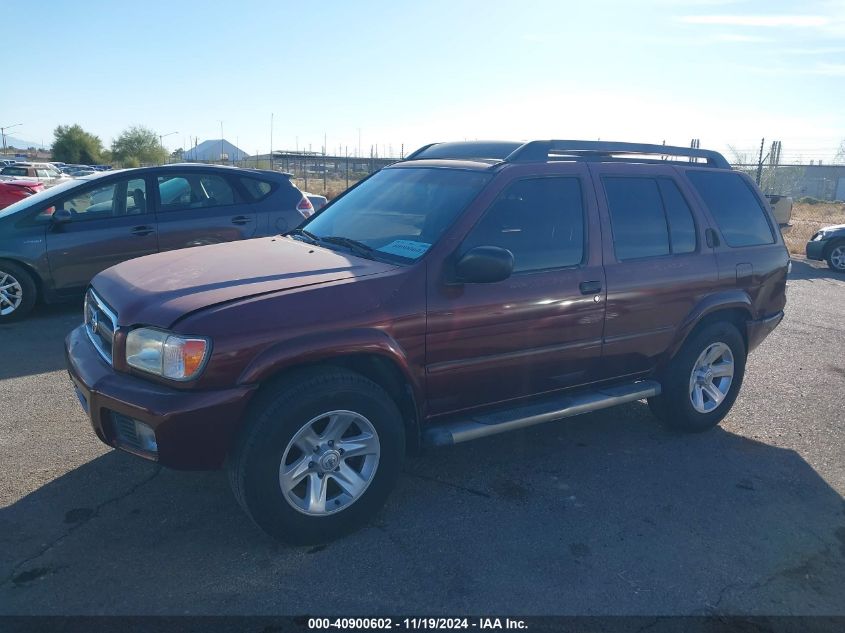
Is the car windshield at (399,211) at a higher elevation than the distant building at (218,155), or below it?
below

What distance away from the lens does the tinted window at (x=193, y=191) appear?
7.55 m

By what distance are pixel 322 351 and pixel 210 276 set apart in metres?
0.80

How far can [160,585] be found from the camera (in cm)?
295

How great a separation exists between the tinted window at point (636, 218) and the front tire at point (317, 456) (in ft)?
6.41

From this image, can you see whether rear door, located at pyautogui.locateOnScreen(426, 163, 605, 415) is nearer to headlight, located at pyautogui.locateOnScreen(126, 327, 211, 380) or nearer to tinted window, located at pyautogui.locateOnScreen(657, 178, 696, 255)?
tinted window, located at pyautogui.locateOnScreen(657, 178, 696, 255)

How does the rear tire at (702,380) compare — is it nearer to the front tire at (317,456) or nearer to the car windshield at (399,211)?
the car windshield at (399,211)

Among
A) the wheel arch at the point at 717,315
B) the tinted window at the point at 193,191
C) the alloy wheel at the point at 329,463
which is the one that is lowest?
the alloy wheel at the point at 329,463

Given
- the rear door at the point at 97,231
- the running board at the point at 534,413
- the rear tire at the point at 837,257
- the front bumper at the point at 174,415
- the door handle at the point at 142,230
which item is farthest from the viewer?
the rear tire at the point at 837,257

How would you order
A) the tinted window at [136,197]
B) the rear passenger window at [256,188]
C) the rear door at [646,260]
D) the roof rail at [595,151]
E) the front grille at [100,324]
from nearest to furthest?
the front grille at [100,324]
the roof rail at [595,151]
the rear door at [646,260]
the tinted window at [136,197]
the rear passenger window at [256,188]

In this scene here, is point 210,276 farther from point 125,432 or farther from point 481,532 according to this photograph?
point 481,532

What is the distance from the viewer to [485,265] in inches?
135

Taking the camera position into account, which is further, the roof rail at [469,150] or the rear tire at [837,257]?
the rear tire at [837,257]

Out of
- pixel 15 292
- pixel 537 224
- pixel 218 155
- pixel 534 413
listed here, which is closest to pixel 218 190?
pixel 15 292

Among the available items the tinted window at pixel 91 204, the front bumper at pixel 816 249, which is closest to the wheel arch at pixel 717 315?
the tinted window at pixel 91 204
